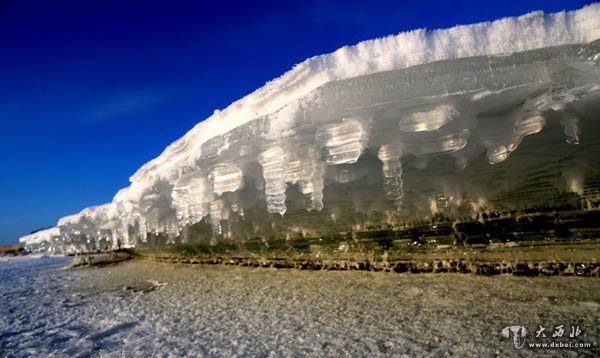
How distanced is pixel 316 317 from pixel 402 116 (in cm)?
84

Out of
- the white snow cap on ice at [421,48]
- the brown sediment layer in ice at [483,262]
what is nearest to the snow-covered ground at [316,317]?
the brown sediment layer in ice at [483,262]

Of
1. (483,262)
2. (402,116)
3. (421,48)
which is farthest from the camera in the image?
(483,262)

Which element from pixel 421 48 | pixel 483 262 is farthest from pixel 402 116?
pixel 483 262

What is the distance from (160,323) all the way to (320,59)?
1255 millimetres

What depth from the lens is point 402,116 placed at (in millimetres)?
1401

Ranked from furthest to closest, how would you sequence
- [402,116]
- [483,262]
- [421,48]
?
[483,262] → [402,116] → [421,48]

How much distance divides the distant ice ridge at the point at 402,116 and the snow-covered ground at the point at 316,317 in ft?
1.38

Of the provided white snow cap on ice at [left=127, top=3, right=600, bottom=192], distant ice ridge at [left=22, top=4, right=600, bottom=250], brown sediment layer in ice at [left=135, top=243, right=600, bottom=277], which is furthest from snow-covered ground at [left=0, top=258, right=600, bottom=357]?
white snow cap on ice at [left=127, top=3, right=600, bottom=192]

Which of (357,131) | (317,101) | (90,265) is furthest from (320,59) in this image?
(90,265)

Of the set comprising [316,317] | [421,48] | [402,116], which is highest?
[421,48]

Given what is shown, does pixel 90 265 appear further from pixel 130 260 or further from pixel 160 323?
pixel 160 323

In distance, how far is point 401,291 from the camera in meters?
1.55

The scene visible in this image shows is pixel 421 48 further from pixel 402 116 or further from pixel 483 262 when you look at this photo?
pixel 483 262

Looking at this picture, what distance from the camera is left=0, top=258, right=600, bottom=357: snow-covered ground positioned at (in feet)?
3.46
